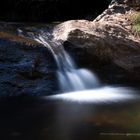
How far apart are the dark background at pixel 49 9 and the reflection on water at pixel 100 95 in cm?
797

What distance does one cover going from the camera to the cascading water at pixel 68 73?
355 inches

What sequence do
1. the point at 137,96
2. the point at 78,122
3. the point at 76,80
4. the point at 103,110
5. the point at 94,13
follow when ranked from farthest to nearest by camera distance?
1. the point at 94,13
2. the point at 76,80
3. the point at 137,96
4. the point at 103,110
5. the point at 78,122

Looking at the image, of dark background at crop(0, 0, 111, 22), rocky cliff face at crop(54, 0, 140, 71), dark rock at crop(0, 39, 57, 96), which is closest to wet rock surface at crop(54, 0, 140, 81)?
rocky cliff face at crop(54, 0, 140, 71)

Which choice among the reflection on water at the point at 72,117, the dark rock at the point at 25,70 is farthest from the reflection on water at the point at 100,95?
the dark rock at the point at 25,70

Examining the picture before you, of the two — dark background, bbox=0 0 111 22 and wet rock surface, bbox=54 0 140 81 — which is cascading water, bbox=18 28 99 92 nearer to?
wet rock surface, bbox=54 0 140 81

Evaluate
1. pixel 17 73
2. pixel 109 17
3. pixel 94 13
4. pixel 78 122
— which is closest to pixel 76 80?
pixel 17 73

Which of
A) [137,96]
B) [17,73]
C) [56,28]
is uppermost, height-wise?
[56,28]

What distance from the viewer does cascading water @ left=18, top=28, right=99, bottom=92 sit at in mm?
9023

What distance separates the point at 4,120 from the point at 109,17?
19.8 feet

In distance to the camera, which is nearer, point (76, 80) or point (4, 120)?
point (4, 120)

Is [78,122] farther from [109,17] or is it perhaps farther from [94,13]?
[94,13]

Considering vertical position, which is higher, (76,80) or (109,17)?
(109,17)

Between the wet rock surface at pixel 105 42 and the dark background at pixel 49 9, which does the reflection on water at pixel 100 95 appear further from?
the dark background at pixel 49 9

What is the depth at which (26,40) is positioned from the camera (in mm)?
9609
